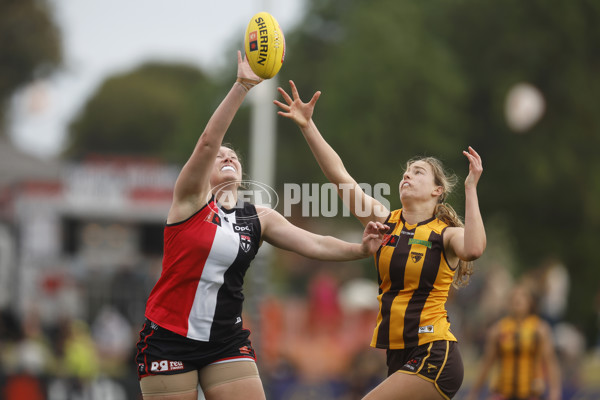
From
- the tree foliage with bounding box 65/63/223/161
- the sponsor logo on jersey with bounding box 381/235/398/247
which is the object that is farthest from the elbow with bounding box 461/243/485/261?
the tree foliage with bounding box 65/63/223/161

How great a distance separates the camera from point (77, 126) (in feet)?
185

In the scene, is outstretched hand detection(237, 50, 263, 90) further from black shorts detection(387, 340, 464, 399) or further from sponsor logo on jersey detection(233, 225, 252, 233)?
black shorts detection(387, 340, 464, 399)

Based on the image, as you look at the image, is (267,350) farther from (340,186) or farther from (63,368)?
(340,186)

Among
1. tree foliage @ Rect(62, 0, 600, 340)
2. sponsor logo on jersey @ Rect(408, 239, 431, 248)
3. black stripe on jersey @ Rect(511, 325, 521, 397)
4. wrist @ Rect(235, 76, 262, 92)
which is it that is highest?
tree foliage @ Rect(62, 0, 600, 340)

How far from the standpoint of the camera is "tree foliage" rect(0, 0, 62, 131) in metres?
33.7

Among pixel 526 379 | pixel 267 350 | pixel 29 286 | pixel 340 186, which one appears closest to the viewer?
pixel 340 186

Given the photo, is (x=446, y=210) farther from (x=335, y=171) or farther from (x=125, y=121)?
(x=125, y=121)

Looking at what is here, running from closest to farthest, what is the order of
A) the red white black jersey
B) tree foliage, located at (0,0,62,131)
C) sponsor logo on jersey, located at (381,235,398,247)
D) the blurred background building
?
the red white black jersey < sponsor logo on jersey, located at (381,235,398,247) < the blurred background building < tree foliage, located at (0,0,62,131)

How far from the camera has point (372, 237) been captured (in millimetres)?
4957

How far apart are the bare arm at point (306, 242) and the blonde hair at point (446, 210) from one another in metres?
0.52

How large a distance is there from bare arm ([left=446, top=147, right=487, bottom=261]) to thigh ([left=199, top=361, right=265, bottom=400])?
1388 millimetres

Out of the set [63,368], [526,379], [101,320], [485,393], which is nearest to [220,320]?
[526,379]

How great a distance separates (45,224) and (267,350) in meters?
12.2

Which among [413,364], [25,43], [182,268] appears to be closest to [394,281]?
[413,364]
